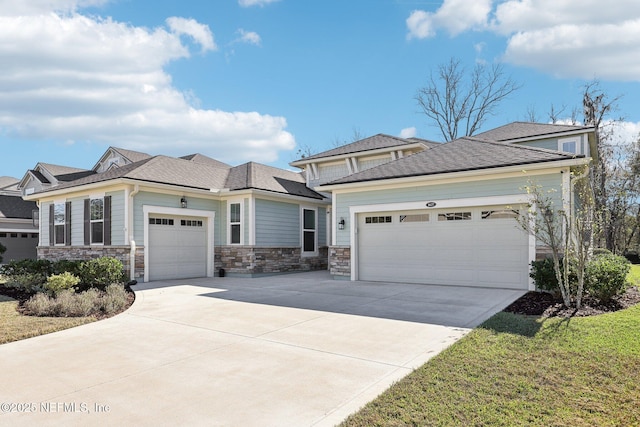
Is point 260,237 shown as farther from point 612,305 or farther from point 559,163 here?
point 612,305

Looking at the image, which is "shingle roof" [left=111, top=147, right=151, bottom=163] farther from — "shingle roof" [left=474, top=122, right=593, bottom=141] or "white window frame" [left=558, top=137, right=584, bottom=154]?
"white window frame" [left=558, top=137, right=584, bottom=154]

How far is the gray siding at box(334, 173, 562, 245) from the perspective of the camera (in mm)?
9703

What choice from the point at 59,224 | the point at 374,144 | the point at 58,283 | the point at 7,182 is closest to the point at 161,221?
the point at 58,283

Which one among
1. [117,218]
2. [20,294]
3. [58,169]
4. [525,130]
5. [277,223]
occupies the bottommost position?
[20,294]

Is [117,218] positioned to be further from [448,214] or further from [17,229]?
[17,229]

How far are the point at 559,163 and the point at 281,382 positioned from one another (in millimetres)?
8234

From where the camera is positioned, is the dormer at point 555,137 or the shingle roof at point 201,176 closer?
the shingle roof at point 201,176

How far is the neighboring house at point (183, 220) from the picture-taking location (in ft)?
41.0

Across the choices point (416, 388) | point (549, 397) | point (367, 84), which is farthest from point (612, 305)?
point (367, 84)

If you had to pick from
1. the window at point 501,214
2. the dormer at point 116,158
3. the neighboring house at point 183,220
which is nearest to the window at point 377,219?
the window at point 501,214

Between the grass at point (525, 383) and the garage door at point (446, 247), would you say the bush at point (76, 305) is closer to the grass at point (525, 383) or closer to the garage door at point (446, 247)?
the grass at point (525, 383)

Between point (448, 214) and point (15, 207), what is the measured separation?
78.7 feet

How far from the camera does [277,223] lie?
15.1 m

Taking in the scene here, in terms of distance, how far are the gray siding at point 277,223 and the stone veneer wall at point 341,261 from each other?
2856 mm
